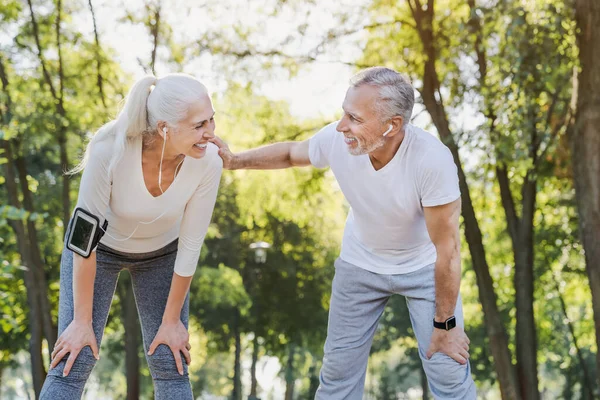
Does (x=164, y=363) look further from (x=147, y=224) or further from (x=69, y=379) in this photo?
(x=147, y=224)

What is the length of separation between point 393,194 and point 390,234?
0.76ft

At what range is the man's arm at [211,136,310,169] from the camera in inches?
163

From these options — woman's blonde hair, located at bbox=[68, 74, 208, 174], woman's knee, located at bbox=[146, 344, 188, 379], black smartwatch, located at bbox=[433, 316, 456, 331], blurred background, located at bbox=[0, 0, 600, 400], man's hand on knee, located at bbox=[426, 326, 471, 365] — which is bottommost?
woman's knee, located at bbox=[146, 344, 188, 379]

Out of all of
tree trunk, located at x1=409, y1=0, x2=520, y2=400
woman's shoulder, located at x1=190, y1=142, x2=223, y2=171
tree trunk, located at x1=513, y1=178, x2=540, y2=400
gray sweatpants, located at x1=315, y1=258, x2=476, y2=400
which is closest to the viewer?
woman's shoulder, located at x1=190, y1=142, x2=223, y2=171

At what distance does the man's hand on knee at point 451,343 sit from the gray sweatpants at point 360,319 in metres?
0.06

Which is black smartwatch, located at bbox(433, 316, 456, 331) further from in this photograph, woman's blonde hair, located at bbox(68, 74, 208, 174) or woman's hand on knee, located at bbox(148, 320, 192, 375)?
woman's blonde hair, located at bbox(68, 74, 208, 174)

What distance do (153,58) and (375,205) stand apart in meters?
10.7

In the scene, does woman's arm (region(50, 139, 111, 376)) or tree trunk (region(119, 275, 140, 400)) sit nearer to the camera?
woman's arm (region(50, 139, 111, 376))

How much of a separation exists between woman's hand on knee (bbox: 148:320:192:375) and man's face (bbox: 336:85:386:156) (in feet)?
3.73

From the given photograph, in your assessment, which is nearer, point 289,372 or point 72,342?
point 72,342

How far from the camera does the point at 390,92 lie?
3.76 meters

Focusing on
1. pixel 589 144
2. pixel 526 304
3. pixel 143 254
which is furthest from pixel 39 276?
pixel 143 254

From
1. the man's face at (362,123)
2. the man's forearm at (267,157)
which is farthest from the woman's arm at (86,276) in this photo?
the man's face at (362,123)

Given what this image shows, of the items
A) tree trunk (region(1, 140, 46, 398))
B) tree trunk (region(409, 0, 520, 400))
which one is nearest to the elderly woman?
tree trunk (region(409, 0, 520, 400))
